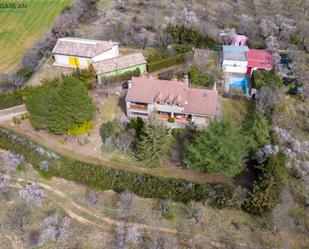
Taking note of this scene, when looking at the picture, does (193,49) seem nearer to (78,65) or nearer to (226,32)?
(226,32)

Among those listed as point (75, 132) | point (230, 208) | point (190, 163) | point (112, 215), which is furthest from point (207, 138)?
point (75, 132)

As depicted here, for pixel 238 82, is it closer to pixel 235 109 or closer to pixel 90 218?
pixel 235 109

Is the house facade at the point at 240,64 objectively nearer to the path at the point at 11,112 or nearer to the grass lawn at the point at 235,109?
the grass lawn at the point at 235,109

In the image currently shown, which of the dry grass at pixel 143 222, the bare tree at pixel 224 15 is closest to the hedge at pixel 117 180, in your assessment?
the dry grass at pixel 143 222

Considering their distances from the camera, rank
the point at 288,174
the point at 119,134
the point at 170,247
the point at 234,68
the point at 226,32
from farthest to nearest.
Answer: the point at 226,32 < the point at 234,68 < the point at 119,134 < the point at 288,174 < the point at 170,247

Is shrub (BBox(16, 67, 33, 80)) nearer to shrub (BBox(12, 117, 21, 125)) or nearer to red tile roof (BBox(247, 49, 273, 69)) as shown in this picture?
shrub (BBox(12, 117, 21, 125))

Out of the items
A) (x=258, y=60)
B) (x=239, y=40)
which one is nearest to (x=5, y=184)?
(x=258, y=60)
